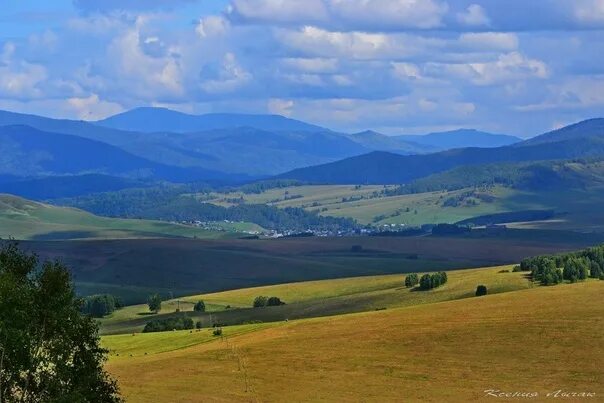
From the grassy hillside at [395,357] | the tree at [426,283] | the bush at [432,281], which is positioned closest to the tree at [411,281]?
the tree at [426,283]

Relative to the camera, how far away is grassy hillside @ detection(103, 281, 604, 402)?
282ft

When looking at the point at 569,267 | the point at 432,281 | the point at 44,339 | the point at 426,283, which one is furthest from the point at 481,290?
the point at 44,339

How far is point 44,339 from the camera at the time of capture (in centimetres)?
5847

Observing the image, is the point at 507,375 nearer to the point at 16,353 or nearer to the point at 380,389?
the point at 380,389

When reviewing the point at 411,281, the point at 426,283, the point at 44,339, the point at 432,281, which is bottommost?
the point at 426,283

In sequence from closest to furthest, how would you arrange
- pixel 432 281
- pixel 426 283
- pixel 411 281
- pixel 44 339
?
pixel 44 339 → pixel 432 281 → pixel 426 283 → pixel 411 281

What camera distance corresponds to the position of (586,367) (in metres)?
90.2

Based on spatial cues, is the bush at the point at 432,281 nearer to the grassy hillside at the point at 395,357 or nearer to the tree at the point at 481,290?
the tree at the point at 481,290

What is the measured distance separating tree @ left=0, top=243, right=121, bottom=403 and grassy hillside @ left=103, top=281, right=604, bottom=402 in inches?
901

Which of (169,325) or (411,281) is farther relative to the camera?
(411,281)

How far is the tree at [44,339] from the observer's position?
181ft

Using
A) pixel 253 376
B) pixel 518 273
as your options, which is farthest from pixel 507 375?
pixel 518 273

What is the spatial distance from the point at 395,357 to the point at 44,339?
47514 mm

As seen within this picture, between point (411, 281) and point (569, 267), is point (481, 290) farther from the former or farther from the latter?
point (411, 281)
